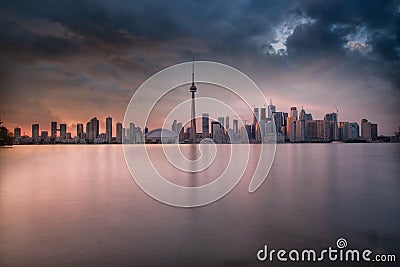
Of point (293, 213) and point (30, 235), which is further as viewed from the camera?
point (293, 213)

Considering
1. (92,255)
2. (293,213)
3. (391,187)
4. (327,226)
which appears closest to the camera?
(92,255)

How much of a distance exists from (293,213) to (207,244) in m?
5.59

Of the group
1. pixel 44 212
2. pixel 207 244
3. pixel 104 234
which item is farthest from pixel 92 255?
pixel 44 212

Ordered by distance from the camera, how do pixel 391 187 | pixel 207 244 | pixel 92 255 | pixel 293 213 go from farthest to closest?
pixel 391 187
pixel 293 213
pixel 207 244
pixel 92 255

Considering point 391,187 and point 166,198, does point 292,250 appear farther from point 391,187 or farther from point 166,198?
point 391,187

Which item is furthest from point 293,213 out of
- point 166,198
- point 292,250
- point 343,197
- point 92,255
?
point 92,255

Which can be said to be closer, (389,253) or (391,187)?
(389,253)

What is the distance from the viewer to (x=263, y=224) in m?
11.6

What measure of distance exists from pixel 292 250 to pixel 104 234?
6062mm

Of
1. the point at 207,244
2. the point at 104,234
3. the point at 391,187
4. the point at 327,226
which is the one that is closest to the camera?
the point at 207,244

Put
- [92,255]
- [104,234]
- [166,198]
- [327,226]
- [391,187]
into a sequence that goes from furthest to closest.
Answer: [391,187] → [166,198] → [327,226] → [104,234] → [92,255]

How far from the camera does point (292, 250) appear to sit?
8727 millimetres

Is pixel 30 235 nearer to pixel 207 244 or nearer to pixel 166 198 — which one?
pixel 207 244

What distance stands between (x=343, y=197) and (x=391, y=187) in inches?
282
